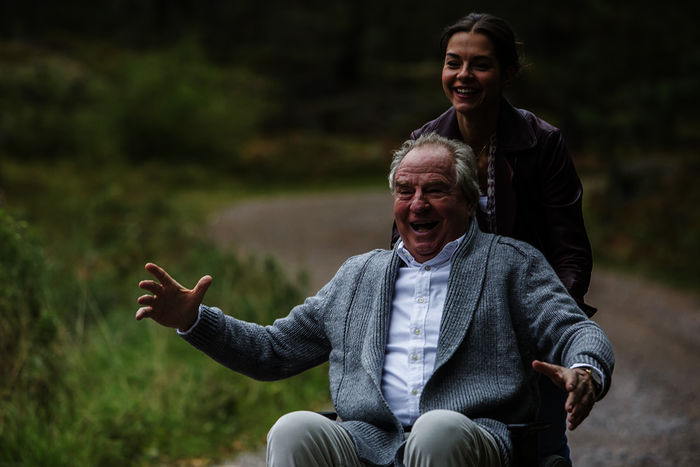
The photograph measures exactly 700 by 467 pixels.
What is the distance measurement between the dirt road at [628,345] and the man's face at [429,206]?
250 cm

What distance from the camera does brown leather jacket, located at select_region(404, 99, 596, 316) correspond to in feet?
10.2

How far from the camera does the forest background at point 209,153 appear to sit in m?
4.98

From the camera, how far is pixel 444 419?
2533mm

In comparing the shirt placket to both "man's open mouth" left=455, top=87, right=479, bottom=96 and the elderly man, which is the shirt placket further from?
"man's open mouth" left=455, top=87, right=479, bottom=96

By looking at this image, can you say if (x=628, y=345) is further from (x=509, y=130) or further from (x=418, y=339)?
(x=418, y=339)

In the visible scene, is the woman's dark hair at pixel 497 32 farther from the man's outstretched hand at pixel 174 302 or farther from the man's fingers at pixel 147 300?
the man's fingers at pixel 147 300

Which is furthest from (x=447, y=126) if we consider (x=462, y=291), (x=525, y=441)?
(x=525, y=441)

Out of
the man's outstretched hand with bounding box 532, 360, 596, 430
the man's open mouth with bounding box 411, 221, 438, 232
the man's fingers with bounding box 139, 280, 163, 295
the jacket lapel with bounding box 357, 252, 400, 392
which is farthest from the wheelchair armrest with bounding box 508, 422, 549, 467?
the man's fingers with bounding box 139, 280, 163, 295

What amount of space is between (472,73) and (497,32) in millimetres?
165

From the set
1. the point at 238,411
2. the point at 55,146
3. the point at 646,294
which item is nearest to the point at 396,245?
the point at 238,411

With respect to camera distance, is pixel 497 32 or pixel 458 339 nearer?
pixel 458 339

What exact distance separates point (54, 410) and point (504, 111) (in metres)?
2.93

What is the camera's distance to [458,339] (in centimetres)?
275

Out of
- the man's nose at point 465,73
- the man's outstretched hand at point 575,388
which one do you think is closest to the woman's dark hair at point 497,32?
the man's nose at point 465,73
